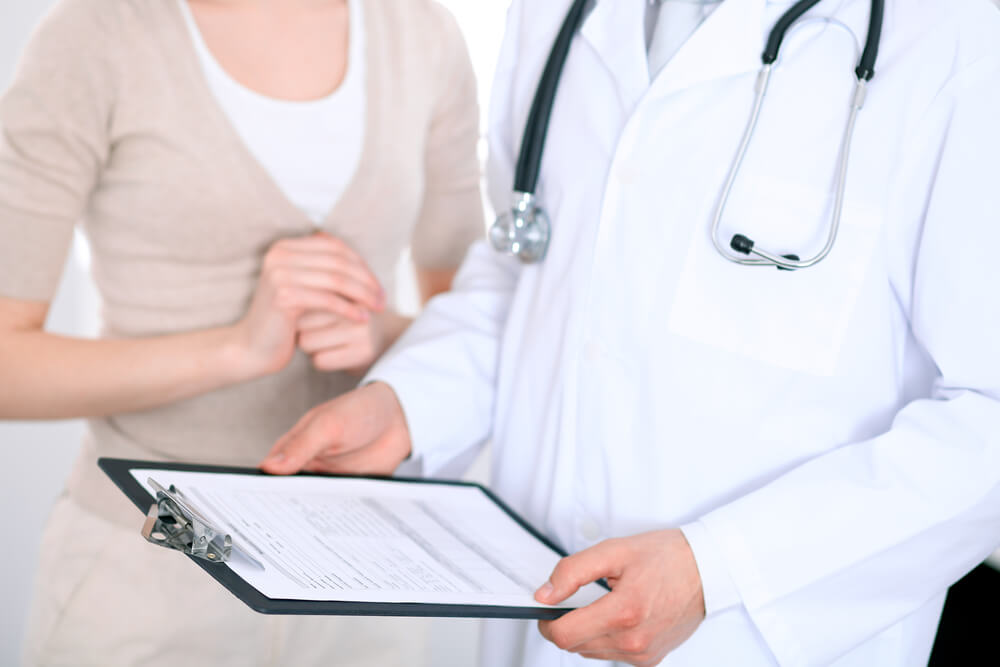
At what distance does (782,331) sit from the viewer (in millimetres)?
830

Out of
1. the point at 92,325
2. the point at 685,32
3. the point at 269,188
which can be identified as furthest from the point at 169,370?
the point at 92,325

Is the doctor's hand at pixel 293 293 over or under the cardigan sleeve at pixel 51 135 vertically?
under

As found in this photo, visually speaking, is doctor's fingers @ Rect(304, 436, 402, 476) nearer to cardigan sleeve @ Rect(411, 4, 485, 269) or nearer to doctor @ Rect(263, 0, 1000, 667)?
doctor @ Rect(263, 0, 1000, 667)

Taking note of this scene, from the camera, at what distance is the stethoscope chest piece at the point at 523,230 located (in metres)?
1.00

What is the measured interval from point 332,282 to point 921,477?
66cm

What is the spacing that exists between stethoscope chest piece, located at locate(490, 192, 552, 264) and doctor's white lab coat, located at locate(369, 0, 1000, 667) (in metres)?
0.02

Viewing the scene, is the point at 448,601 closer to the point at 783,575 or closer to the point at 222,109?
the point at 783,575

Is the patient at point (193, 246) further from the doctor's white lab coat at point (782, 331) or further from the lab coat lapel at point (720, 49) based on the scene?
the lab coat lapel at point (720, 49)

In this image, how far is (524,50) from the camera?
1.08 meters

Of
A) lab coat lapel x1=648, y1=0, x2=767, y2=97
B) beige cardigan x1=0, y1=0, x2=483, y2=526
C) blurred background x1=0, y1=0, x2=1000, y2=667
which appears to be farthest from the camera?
blurred background x1=0, y1=0, x2=1000, y2=667

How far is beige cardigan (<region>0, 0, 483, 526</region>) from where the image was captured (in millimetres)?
959

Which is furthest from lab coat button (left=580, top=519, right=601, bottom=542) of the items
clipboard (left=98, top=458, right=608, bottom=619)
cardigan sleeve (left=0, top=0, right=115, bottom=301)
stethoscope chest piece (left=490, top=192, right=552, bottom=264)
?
cardigan sleeve (left=0, top=0, right=115, bottom=301)

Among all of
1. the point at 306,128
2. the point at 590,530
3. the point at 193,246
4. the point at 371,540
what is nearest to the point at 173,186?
the point at 193,246

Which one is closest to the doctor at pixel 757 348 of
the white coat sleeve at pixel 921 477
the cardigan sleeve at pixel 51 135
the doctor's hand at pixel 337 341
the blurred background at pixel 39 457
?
the white coat sleeve at pixel 921 477
